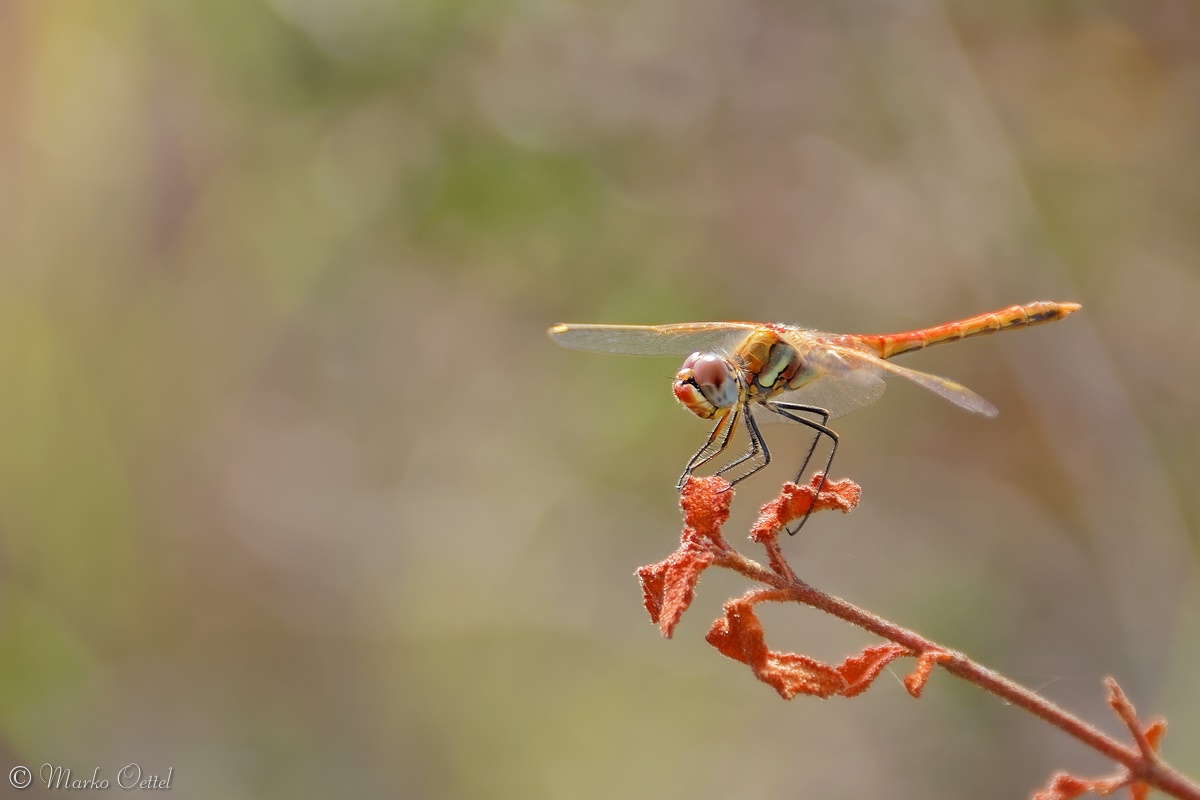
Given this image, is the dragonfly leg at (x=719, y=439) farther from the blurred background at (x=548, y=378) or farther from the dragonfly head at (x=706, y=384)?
the blurred background at (x=548, y=378)

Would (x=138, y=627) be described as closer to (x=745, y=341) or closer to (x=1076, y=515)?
(x=745, y=341)

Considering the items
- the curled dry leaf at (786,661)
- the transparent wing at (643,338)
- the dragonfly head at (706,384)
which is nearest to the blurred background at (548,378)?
the transparent wing at (643,338)

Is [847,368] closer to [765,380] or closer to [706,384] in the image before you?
A: [765,380]

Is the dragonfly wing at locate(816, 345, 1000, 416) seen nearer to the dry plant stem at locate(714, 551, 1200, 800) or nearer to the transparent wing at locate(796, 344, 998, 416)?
the transparent wing at locate(796, 344, 998, 416)
